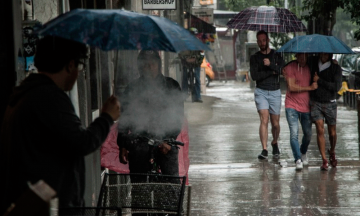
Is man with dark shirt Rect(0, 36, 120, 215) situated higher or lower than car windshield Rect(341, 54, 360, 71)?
higher

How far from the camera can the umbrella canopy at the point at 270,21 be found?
1149 cm

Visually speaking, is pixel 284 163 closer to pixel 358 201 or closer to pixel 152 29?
pixel 358 201

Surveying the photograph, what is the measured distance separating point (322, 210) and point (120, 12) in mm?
4454

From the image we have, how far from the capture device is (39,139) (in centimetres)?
330

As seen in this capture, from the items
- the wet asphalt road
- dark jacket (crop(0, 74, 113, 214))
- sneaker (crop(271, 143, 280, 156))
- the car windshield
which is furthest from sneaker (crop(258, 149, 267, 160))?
the car windshield

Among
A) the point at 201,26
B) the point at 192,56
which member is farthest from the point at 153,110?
the point at 201,26

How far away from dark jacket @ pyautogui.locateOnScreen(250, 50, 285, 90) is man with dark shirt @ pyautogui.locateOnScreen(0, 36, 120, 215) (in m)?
7.50

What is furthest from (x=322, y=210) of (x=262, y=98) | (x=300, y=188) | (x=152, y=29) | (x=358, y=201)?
(x=152, y=29)

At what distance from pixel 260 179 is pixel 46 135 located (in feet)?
20.9

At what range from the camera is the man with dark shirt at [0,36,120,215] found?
3279 millimetres

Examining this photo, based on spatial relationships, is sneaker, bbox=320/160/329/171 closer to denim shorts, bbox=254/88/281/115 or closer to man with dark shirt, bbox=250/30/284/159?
man with dark shirt, bbox=250/30/284/159

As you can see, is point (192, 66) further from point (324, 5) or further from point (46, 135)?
point (46, 135)

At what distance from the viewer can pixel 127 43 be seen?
12.2 ft

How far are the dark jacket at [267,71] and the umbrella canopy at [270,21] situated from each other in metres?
0.85
